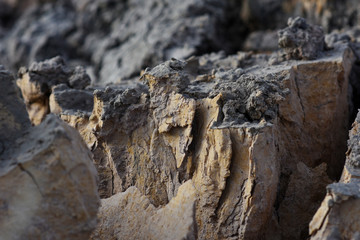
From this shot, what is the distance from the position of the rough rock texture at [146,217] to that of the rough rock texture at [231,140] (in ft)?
0.75

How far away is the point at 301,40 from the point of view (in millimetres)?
2857

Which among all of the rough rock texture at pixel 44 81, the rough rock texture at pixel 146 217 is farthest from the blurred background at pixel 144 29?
the rough rock texture at pixel 146 217

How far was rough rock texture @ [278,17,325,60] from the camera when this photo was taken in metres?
2.81

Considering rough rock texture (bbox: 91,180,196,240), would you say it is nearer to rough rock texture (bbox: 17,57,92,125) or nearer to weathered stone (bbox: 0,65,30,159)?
weathered stone (bbox: 0,65,30,159)

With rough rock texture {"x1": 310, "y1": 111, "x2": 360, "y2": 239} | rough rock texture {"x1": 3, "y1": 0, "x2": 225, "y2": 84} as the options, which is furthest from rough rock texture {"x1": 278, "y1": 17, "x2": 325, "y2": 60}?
rough rock texture {"x1": 3, "y1": 0, "x2": 225, "y2": 84}

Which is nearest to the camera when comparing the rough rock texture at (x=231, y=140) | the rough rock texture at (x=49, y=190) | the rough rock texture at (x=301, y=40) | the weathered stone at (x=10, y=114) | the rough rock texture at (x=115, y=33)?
the rough rock texture at (x=49, y=190)

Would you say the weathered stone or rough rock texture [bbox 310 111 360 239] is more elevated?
the weathered stone

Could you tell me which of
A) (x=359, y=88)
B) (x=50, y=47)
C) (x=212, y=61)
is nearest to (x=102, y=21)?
(x=50, y=47)

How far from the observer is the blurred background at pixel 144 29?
4.61 m

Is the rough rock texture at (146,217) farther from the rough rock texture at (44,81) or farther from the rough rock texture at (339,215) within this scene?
the rough rock texture at (44,81)

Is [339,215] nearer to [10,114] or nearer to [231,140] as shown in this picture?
[231,140]

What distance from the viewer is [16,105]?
1896mm

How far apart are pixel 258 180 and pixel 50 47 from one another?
426 cm

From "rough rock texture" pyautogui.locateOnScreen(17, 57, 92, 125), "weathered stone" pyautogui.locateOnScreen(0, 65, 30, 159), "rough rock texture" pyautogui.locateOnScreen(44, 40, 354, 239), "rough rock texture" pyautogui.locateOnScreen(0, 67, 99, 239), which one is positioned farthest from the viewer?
"rough rock texture" pyautogui.locateOnScreen(17, 57, 92, 125)
